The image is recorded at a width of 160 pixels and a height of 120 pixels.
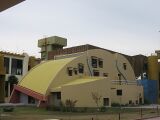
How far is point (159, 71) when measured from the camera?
8869cm

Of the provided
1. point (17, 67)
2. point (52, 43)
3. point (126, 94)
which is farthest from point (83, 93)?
point (52, 43)

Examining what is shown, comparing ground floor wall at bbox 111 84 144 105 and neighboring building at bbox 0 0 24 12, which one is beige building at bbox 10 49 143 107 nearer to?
ground floor wall at bbox 111 84 144 105

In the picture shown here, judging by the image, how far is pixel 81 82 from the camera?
2363 inches

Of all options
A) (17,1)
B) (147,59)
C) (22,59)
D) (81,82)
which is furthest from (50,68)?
(17,1)

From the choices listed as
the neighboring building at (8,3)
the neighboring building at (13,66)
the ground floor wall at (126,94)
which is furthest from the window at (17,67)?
the neighboring building at (8,3)

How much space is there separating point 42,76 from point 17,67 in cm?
1461

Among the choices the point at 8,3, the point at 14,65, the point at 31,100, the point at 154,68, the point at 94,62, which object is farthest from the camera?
the point at 154,68

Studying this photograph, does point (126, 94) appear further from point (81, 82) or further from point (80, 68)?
point (81, 82)

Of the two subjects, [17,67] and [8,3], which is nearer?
[8,3]

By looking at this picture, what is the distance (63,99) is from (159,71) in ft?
126

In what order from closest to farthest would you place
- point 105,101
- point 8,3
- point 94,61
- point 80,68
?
point 8,3, point 105,101, point 80,68, point 94,61

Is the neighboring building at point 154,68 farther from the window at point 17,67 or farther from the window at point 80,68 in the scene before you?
the window at point 17,67

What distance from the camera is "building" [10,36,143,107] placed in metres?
59.2

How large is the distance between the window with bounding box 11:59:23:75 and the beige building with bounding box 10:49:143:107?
325 inches
